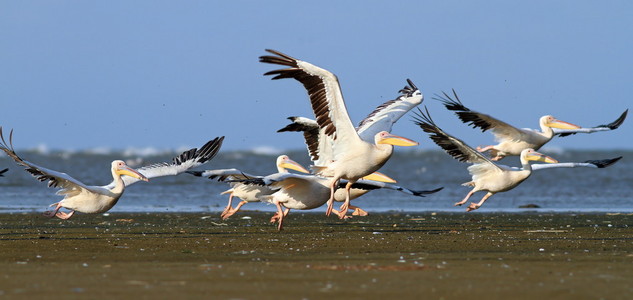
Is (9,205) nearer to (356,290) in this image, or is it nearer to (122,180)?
(122,180)

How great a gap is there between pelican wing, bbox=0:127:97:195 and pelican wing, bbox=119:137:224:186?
1071mm

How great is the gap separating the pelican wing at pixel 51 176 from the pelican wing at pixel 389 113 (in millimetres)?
4050

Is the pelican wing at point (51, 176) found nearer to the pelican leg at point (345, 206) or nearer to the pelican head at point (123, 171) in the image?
the pelican head at point (123, 171)

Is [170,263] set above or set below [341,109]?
below

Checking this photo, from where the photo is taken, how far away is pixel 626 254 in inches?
376

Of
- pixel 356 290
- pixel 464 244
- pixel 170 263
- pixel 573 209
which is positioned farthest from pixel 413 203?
pixel 356 290

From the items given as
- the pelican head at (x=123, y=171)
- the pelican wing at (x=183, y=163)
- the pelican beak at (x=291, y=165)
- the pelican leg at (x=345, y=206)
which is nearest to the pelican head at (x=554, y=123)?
the pelican beak at (x=291, y=165)

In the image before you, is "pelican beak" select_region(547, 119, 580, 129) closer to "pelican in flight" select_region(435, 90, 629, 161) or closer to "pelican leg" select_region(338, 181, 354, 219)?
"pelican in flight" select_region(435, 90, 629, 161)

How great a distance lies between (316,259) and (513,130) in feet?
27.9

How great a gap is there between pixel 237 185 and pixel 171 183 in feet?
42.8

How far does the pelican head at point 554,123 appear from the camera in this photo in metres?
17.8

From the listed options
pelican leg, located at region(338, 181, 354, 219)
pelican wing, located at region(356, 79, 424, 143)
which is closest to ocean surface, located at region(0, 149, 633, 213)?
pelican wing, located at region(356, 79, 424, 143)

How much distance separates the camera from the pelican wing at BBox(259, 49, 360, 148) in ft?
38.9

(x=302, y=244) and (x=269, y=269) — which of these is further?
(x=302, y=244)
